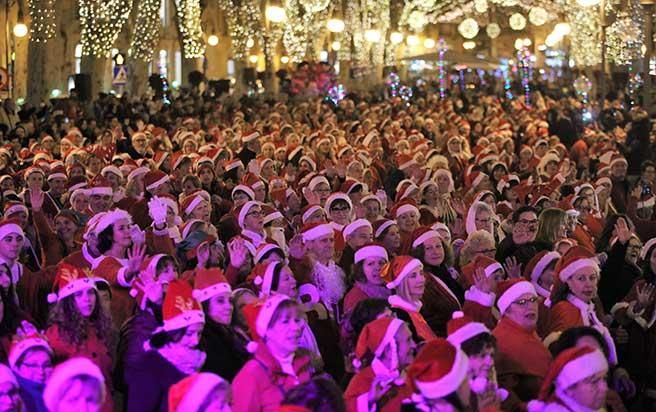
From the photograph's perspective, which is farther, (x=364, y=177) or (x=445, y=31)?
(x=445, y=31)

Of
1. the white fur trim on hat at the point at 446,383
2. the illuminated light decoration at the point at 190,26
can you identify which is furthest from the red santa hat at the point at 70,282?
the illuminated light decoration at the point at 190,26

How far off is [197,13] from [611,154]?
22.8 m

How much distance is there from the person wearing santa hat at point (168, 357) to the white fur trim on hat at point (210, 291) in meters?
0.42

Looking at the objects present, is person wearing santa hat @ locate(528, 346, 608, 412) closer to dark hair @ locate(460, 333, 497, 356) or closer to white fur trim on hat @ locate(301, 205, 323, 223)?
dark hair @ locate(460, 333, 497, 356)

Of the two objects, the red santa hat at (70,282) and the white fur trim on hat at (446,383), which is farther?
the red santa hat at (70,282)

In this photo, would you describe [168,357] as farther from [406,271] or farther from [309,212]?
[309,212]

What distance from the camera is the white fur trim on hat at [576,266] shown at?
10.1 meters

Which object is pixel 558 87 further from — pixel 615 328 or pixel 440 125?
pixel 615 328

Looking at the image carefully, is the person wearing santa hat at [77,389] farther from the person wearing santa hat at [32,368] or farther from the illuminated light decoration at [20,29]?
the illuminated light decoration at [20,29]

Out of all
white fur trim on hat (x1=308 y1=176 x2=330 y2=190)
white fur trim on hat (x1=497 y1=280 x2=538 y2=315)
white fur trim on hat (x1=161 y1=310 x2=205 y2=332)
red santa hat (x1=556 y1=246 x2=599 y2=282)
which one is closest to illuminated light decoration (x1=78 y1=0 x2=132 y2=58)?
white fur trim on hat (x1=308 y1=176 x2=330 y2=190)

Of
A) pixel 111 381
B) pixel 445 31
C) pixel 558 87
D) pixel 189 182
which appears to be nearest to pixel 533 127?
pixel 189 182

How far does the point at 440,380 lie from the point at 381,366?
1343 millimetres

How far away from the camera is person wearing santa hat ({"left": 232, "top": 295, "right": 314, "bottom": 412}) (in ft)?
26.0

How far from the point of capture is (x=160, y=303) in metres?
9.48
